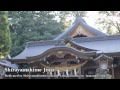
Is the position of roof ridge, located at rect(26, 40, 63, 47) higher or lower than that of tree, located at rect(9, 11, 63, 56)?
lower

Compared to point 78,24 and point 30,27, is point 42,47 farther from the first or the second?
point 78,24

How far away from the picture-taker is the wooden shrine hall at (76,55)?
15.2 ft

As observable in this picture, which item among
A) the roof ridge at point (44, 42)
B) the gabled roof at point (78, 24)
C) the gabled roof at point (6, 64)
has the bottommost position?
the gabled roof at point (6, 64)

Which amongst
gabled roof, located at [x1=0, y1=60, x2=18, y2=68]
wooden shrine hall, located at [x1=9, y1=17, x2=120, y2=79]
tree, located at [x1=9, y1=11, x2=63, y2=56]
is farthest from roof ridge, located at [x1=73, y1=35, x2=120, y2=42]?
gabled roof, located at [x1=0, y1=60, x2=18, y2=68]

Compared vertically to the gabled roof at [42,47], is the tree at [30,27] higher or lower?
higher

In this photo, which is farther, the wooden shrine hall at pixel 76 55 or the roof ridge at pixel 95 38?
the roof ridge at pixel 95 38

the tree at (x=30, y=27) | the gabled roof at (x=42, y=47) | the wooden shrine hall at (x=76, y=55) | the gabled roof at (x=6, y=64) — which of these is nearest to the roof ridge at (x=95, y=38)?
the wooden shrine hall at (x=76, y=55)

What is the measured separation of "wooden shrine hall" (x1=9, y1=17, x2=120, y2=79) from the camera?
4.64 m

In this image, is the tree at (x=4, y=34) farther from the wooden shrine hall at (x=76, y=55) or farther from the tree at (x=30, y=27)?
the wooden shrine hall at (x=76, y=55)

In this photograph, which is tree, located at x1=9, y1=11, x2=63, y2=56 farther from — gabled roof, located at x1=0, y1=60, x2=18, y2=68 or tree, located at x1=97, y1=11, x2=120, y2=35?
tree, located at x1=97, y1=11, x2=120, y2=35

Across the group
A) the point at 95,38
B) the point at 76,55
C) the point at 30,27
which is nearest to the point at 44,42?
the point at 30,27

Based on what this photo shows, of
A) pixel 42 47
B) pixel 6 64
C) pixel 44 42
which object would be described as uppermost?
pixel 44 42

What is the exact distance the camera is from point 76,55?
4.99 meters
